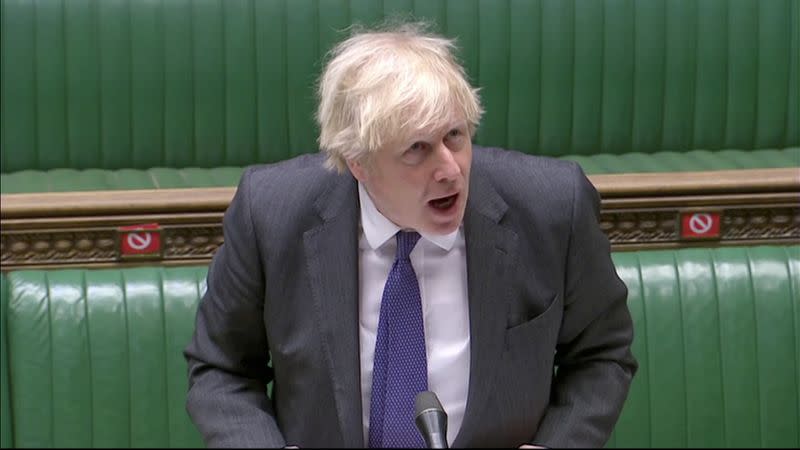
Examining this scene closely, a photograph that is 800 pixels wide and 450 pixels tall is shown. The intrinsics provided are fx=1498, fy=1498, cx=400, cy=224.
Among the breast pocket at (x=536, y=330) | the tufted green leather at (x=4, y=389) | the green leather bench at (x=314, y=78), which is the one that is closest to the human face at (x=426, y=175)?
the breast pocket at (x=536, y=330)

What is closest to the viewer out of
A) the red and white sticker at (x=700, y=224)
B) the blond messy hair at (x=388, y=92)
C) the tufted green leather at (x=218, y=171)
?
the blond messy hair at (x=388, y=92)

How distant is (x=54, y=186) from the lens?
2633mm

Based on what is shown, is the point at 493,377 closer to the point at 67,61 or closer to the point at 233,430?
the point at 233,430

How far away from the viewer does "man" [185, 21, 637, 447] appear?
1.45 meters

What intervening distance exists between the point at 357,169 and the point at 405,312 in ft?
0.50

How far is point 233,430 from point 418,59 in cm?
40

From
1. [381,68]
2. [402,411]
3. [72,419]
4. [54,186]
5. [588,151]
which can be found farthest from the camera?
[588,151]

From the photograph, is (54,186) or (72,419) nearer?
(72,419)

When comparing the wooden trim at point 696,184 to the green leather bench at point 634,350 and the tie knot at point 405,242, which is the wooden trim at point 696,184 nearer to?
the green leather bench at point 634,350

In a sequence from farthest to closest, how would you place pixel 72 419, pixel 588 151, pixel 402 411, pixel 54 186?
pixel 588 151
pixel 54 186
pixel 72 419
pixel 402 411

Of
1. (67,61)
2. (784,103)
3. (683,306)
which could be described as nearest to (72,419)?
(67,61)

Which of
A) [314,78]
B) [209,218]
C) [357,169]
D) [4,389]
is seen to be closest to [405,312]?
[357,169]

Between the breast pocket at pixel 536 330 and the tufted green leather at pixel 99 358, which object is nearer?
the breast pocket at pixel 536 330

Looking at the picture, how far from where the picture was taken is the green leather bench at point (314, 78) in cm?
273
